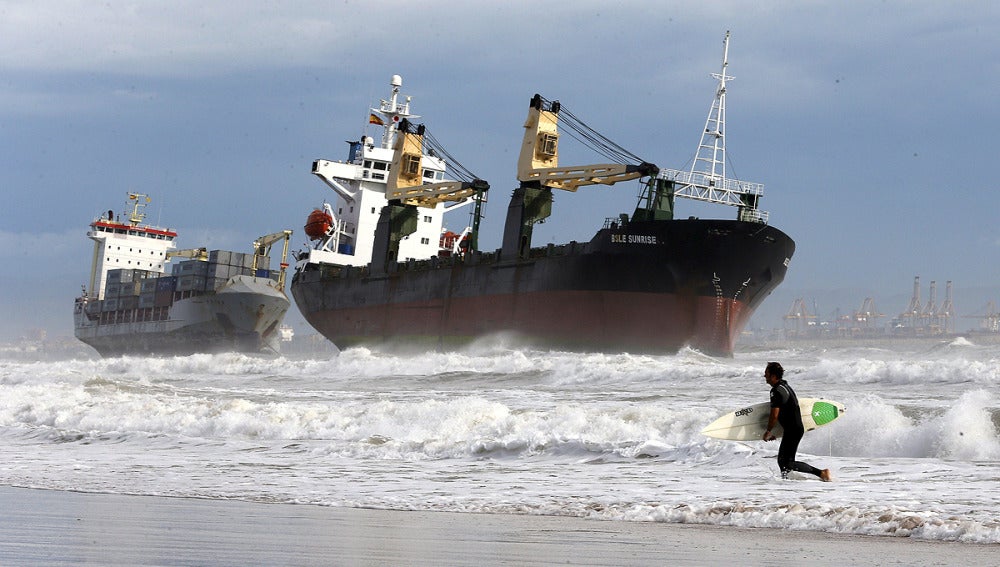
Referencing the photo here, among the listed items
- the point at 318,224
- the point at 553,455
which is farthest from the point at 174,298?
the point at 553,455

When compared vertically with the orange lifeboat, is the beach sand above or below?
below

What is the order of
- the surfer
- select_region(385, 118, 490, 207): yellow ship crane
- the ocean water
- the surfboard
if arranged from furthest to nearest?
select_region(385, 118, 490, 207): yellow ship crane → the surfboard → the surfer → the ocean water

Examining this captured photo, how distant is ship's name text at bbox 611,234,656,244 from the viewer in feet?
108

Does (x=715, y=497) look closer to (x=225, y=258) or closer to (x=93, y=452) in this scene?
(x=93, y=452)

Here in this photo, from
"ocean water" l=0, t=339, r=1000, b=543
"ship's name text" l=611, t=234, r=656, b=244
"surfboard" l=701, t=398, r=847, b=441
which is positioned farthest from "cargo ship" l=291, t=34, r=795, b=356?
"surfboard" l=701, t=398, r=847, b=441

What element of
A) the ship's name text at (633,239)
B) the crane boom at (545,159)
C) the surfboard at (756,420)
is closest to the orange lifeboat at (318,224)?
the crane boom at (545,159)

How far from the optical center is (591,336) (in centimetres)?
3322

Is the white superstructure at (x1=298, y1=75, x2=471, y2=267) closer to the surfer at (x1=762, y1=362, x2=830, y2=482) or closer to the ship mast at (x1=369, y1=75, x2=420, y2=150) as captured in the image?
the ship mast at (x1=369, y1=75, x2=420, y2=150)

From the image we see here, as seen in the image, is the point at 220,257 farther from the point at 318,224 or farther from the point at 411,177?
the point at 411,177

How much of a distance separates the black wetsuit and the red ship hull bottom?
24.0m

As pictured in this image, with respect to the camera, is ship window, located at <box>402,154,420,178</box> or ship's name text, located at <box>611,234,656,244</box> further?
ship window, located at <box>402,154,420,178</box>

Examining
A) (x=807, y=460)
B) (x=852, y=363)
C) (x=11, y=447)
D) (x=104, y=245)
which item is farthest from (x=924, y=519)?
Result: (x=104, y=245)

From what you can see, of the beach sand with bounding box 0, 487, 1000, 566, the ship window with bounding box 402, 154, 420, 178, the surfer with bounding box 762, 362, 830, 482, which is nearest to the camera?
the beach sand with bounding box 0, 487, 1000, 566

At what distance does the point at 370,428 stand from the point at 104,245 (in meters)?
55.9
